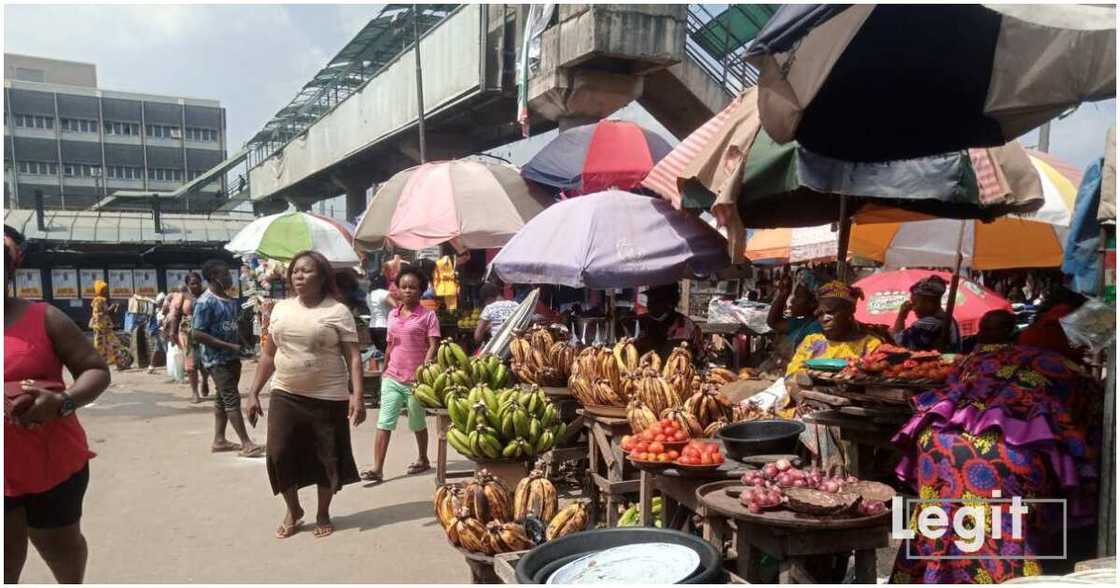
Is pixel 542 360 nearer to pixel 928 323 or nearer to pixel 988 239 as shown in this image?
pixel 928 323

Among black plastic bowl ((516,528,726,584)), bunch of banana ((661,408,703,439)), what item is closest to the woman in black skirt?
bunch of banana ((661,408,703,439))

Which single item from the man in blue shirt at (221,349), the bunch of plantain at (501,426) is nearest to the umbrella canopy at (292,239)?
the man in blue shirt at (221,349)

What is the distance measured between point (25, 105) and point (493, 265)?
49.9m

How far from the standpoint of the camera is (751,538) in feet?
9.27

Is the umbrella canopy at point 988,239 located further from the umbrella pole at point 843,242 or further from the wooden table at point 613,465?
the wooden table at point 613,465

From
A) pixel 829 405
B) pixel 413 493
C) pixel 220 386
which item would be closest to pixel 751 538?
pixel 829 405

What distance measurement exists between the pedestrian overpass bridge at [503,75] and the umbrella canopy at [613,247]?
5708 mm

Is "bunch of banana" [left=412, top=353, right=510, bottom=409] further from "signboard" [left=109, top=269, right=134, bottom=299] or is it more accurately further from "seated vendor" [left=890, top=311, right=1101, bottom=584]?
"signboard" [left=109, top=269, right=134, bottom=299]

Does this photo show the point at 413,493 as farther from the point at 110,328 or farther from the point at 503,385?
the point at 110,328

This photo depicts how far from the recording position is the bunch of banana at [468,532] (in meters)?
3.19

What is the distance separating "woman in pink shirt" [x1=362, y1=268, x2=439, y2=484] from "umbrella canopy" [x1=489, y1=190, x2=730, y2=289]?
75 cm

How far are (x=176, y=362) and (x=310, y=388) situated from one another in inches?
Result: 318

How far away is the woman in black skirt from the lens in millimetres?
4625

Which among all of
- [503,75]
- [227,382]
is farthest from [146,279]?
[227,382]
